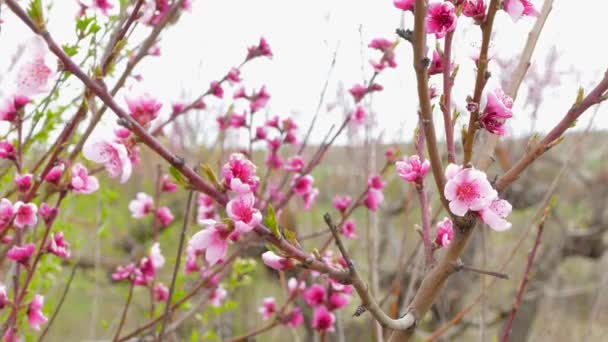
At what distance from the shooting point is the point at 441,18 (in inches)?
36.7

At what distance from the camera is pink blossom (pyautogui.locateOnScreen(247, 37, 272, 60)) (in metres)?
1.83

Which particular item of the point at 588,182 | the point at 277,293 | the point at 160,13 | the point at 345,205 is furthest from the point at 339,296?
the point at 588,182

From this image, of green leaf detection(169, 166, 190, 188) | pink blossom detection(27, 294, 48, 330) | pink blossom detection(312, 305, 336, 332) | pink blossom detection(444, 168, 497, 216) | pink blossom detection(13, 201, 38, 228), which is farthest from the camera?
pink blossom detection(312, 305, 336, 332)

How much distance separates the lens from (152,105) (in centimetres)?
92

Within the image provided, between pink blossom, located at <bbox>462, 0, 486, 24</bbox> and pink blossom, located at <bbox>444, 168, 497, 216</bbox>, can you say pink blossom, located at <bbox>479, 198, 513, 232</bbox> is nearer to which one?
pink blossom, located at <bbox>444, 168, 497, 216</bbox>

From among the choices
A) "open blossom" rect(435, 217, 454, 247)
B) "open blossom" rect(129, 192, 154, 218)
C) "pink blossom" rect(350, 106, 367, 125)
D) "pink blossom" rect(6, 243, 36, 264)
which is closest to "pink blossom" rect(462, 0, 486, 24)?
"open blossom" rect(435, 217, 454, 247)

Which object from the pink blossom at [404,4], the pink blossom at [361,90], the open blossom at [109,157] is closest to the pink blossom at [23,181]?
the open blossom at [109,157]

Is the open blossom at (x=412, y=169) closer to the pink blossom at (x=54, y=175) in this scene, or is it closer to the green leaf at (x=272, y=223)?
the green leaf at (x=272, y=223)

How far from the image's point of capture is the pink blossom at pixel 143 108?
91 centimetres

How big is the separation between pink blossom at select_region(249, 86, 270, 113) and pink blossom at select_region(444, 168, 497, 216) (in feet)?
4.43

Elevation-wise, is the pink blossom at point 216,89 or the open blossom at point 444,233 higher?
the pink blossom at point 216,89

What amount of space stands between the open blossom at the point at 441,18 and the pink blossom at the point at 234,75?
1.02m

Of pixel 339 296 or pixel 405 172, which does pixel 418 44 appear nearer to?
pixel 405 172

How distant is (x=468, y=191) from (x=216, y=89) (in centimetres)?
115
